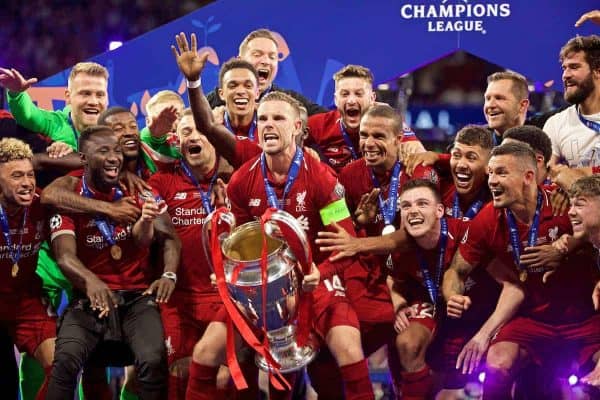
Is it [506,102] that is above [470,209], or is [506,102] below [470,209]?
above

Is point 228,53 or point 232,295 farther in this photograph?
point 228,53

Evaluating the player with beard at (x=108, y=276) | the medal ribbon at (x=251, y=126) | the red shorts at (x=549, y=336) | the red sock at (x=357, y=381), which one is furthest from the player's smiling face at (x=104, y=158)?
the red shorts at (x=549, y=336)

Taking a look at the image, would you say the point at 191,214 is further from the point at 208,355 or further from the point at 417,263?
the point at 417,263

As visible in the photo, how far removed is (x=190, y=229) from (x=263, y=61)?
1.23m

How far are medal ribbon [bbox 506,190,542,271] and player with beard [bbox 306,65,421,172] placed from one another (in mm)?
830

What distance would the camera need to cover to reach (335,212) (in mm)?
5016

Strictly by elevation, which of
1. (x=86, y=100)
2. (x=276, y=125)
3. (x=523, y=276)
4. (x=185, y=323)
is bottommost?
(x=185, y=323)

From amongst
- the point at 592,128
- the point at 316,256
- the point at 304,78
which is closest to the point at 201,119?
the point at 316,256

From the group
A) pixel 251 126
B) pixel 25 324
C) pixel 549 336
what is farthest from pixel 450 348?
pixel 25 324

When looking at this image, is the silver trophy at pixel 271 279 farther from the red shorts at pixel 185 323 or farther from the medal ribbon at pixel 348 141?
the medal ribbon at pixel 348 141

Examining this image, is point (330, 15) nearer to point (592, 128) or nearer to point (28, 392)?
point (592, 128)

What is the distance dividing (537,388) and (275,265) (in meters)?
1.70

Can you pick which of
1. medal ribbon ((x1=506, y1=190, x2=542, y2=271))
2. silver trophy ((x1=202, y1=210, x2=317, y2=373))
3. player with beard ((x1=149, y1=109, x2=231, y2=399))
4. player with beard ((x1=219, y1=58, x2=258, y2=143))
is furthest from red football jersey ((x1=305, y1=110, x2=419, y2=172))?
silver trophy ((x1=202, y1=210, x2=317, y2=373))

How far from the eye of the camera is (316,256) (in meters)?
5.25
